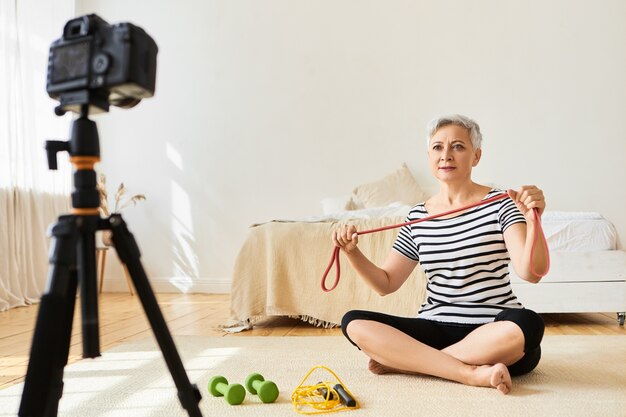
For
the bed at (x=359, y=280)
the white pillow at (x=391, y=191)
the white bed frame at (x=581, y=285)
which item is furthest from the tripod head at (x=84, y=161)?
the white pillow at (x=391, y=191)

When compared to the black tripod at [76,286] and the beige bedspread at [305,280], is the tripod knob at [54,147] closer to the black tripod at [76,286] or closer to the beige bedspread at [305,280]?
the black tripod at [76,286]

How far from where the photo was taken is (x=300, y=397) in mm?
1639

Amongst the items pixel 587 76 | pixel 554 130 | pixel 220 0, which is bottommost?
pixel 554 130

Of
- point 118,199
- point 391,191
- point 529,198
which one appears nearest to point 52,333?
point 529,198

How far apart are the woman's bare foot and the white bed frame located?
1.38m

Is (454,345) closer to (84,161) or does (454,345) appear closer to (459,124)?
(459,124)

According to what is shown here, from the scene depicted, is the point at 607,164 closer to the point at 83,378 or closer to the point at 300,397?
the point at 300,397

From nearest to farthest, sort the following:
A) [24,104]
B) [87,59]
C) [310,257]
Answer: [87,59] → [310,257] → [24,104]

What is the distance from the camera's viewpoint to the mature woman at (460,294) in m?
1.68

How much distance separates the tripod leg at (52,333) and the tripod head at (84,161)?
3 centimetres

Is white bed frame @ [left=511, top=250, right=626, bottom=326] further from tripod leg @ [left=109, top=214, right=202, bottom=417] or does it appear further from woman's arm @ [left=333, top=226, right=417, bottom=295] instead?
tripod leg @ [left=109, top=214, right=202, bottom=417]

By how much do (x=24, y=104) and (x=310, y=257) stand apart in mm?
2422

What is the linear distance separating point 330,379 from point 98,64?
4.22ft

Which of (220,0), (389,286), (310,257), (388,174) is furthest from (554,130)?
(389,286)
